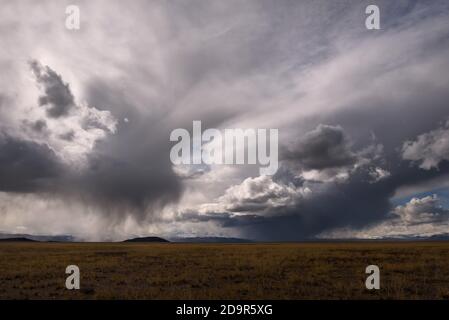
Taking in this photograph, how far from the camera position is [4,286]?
2020 cm
